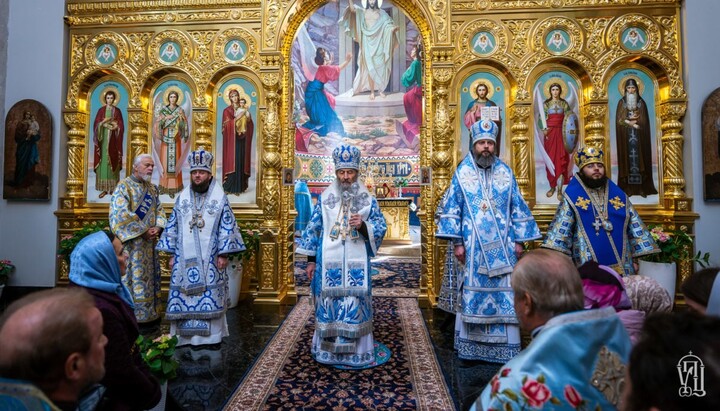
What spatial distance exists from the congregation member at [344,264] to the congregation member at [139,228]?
2673 millimetres

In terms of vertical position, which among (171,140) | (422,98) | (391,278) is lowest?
(391,278)

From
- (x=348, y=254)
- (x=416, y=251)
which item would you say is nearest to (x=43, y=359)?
(x=348, y=254)

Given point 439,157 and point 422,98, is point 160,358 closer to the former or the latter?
point 439,157

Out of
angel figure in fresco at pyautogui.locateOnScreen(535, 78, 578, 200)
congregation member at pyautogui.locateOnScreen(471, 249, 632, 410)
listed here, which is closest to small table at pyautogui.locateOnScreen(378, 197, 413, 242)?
angel figure in fresco at pyautogui.locateOnScreen(535, 78, 578, 200)

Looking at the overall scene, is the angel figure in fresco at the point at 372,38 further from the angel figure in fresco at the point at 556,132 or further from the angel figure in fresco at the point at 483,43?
the angel figure in fresco at the point at 556,132

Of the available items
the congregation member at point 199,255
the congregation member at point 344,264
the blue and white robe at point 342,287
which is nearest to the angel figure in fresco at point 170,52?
the congregation member at point 199,255

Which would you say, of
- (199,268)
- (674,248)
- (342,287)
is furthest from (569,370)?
→ (674,248)

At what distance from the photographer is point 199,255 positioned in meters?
4.79

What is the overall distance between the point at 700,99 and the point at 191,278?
8.67 m

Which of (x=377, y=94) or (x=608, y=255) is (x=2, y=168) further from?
(x=377, y=94)

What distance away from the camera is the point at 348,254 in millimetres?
4285

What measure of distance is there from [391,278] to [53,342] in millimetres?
8166

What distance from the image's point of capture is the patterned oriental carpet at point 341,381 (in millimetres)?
3316

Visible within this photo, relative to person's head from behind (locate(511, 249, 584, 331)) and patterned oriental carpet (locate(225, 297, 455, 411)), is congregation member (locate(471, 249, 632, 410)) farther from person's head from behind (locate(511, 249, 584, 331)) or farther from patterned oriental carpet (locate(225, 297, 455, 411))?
patterned oriental carpet (locate(225, 297, 455, 411))
